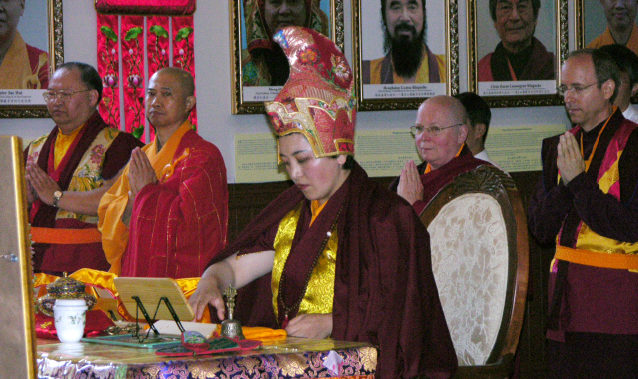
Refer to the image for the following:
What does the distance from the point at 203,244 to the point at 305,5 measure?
1.69 metres

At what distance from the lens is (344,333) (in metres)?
2.63

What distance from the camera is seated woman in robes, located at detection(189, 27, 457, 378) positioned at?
103 inches

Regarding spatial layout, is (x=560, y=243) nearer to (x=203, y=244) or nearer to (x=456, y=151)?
(x=456, y=151)

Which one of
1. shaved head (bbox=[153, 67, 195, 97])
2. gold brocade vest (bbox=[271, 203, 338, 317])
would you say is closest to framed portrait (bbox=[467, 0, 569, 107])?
shaved head (bbox=[153, 67, 195, 97])

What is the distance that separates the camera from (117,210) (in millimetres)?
4441

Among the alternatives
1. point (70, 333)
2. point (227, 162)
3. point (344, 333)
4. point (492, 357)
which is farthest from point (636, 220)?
point (227, 162)

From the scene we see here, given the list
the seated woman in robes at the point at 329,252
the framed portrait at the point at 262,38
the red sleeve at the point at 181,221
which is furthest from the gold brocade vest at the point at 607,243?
the framed portrait at the point at 262,38

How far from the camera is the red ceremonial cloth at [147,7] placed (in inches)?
198

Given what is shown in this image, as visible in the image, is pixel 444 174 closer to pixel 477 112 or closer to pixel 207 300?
pixel 477 112

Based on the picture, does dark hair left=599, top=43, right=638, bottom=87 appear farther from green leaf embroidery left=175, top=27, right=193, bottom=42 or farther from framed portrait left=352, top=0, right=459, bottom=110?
green leaf embroidery left=175, top=27, right=193, bottom=42

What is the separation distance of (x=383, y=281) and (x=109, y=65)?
296 cm

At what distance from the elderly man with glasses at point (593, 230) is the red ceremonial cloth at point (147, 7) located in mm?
2317

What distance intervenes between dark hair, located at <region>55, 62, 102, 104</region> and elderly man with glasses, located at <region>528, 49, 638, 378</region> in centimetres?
237

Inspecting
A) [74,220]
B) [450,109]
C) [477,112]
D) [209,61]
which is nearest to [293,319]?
[450,109]
